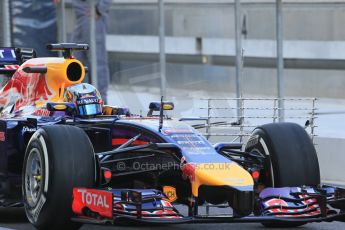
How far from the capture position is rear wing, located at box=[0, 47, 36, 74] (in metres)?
13.1

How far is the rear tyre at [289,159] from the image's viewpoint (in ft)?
33.2

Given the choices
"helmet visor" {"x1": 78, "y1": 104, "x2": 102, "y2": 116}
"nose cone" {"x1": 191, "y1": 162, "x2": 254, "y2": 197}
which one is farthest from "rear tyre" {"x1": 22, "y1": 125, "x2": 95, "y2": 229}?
"helmet visor" {"x1": 78, "y1": 104, "x2": 102, "y2": 116}

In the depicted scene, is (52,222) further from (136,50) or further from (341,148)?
(136,50)

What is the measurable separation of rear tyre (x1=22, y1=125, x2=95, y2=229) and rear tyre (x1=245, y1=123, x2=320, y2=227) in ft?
5.84

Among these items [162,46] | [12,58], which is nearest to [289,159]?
[12,58]

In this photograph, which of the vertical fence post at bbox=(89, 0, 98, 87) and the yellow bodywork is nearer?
the yellow bodywork

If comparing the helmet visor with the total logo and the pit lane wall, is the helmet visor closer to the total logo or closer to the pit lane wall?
the total logo

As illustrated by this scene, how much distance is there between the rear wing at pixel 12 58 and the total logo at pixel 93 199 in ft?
14.0

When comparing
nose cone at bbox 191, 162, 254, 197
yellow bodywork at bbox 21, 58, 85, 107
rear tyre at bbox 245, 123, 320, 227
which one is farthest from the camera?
yellow bodywork at bbox 21, 58, 85, 107

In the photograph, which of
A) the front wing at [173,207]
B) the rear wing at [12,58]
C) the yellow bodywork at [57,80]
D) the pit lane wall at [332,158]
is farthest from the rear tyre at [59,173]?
the pit lane wall at [332,158]

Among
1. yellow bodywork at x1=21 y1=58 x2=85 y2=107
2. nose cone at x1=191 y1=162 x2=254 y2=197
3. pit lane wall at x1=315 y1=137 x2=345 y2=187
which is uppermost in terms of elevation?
yellow bodywork at x1=21 y1=58 x2=85 y2=107

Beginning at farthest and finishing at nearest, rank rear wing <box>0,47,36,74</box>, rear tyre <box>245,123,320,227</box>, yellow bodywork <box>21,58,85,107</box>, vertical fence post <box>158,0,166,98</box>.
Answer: vertical fence post <box>158,0,166,98</box> < rear wing <box>0,47,36,74</box> < yellow bodywork <box>21,58,85,107</box> < rear tyre <box>245,123,320,227</box>

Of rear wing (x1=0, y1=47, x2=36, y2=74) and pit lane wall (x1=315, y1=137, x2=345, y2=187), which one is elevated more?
rear wing (x1=0, y1=47, x2=36, y2=74)

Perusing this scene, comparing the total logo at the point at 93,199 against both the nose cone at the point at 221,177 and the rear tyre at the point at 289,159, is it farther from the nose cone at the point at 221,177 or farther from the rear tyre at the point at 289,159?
the rear tyre at the point at 289,159
